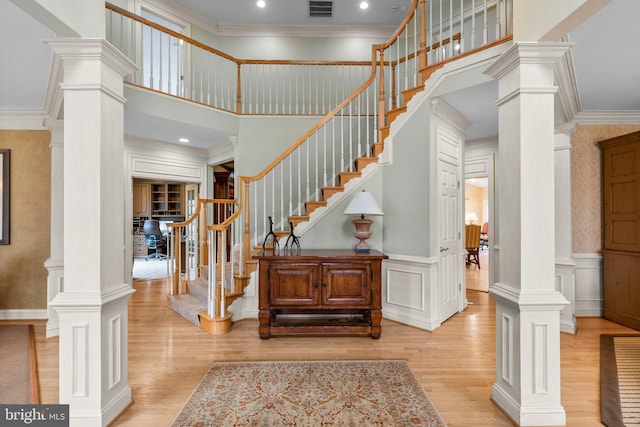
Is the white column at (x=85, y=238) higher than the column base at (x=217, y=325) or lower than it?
higher

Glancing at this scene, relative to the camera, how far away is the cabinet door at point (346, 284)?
3.34 meters

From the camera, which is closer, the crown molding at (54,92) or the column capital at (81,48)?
the column capital at (81,48)

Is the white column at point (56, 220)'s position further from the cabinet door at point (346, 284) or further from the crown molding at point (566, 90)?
the crown molding at point (566, 90)

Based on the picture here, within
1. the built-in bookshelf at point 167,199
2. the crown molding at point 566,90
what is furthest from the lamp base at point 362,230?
the built-in bookshelf at point 167,199

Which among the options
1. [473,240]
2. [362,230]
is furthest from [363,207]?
[473,240]

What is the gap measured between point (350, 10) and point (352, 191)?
3872mm

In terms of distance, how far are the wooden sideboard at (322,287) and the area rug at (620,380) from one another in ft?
5.96

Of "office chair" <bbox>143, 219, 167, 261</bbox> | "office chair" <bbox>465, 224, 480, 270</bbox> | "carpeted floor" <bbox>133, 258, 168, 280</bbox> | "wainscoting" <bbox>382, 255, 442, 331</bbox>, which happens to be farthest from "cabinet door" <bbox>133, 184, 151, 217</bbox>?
"office chair" <bbox>465, 224, 480, 270</bbox>

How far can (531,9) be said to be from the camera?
6.27 feet

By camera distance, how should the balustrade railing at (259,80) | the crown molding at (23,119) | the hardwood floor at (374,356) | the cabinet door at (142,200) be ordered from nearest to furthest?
1. the hardwood floor at (374,356)
2. the crown molding at (23,119)
3. the balustrade railing at (259,80)
4. the cabinet door at (142,200)

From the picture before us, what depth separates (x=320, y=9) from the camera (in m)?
5.76

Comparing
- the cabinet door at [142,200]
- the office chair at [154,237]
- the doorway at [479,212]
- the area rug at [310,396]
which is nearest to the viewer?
the area rug at [310,396]

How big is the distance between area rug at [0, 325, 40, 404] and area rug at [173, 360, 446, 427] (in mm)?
1232

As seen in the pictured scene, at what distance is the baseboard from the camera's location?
4.10 m
